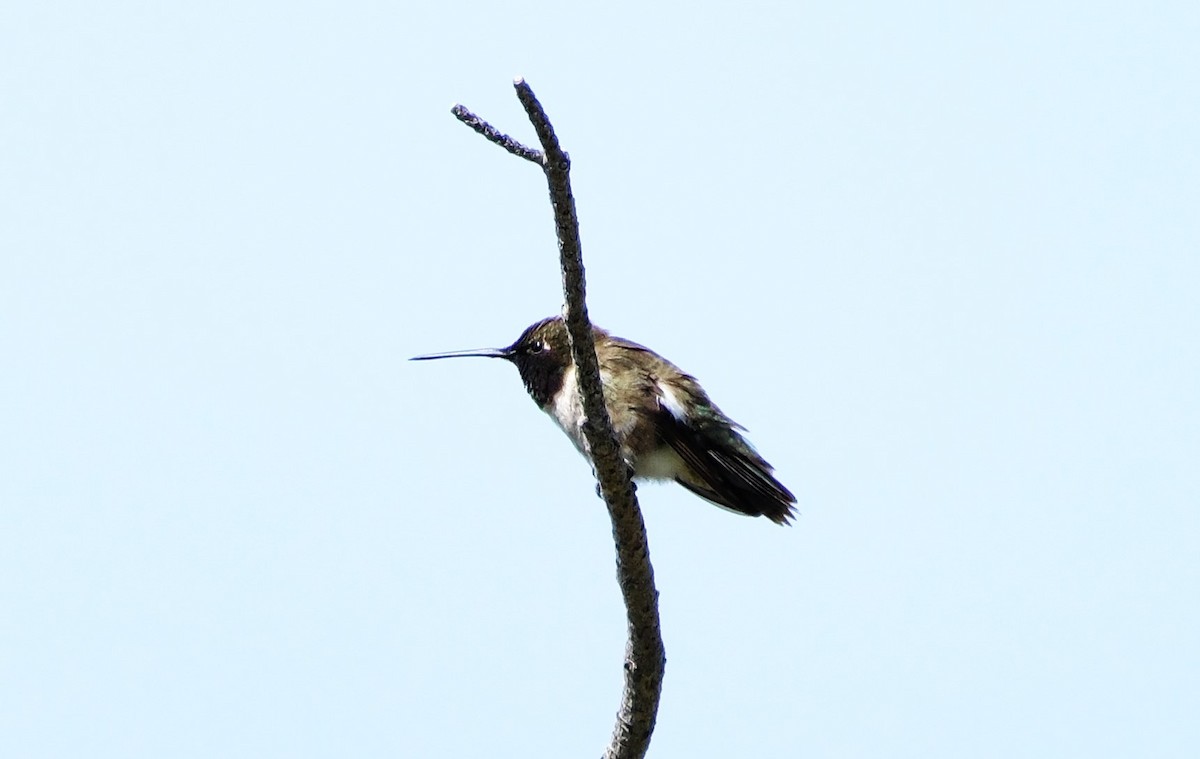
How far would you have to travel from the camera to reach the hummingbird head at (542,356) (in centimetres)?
722

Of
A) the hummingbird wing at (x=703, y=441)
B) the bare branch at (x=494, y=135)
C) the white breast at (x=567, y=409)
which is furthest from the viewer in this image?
the hummingbird wing at (x=703, y=441)

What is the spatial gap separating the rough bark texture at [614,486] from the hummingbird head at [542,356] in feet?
7.48

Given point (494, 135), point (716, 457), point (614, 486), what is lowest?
point (614, 486)

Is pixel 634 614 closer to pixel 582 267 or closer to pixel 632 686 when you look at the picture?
pixel 632 686

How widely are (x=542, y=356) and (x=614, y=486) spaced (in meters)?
2.61

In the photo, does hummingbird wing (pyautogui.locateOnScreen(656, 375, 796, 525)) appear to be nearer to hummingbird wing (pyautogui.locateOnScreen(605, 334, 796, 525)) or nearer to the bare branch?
hummingbird wing (pyautogui.locateOnScreen(605, 334, 796, 525))

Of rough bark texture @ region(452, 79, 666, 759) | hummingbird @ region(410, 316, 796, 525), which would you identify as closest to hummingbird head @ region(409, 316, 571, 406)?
hummingbird @ region(410, 316, 796, 525)

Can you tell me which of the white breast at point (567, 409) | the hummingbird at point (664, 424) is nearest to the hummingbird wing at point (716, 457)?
the hummingbird at point (664, 424)

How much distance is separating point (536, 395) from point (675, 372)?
0.79m

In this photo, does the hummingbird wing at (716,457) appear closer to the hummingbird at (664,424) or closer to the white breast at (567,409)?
the hummingbird at (664,424)

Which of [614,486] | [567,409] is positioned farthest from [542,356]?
[614,486]

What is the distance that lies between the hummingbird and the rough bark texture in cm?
174

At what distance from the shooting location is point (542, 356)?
7359mm

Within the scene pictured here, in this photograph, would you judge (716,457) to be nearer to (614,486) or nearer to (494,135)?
(614,486)
